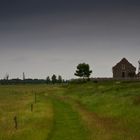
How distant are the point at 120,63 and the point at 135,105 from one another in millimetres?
90734

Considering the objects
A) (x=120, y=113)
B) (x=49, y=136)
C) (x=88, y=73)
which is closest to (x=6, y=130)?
(x=49, y=136)

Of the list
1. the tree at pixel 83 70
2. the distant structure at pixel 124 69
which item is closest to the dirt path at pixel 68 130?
the distant structure at pixel 124 69

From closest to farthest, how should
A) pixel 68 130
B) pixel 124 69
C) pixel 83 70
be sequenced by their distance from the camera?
1. pixel 68 130
2. pixel 124 69
3. pixel 83 70

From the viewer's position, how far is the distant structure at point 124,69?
135250 mm

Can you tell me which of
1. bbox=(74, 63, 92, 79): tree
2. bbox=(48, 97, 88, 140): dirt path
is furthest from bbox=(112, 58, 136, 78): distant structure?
bbox=(48, 97, 88, 140): dirt path

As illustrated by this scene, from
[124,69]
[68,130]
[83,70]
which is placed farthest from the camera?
[83,70]

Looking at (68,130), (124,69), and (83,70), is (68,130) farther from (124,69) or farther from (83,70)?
(83,70)

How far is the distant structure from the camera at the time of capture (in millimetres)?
135250

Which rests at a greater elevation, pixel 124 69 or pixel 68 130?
pixel 124 69

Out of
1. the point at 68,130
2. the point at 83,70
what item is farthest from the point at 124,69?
the point at 68,130

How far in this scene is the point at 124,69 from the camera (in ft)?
444

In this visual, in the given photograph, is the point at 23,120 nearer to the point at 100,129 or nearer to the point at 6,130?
the point at 6,130

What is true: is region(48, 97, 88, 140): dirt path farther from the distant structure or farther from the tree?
the tree

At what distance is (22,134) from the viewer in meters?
31.0
